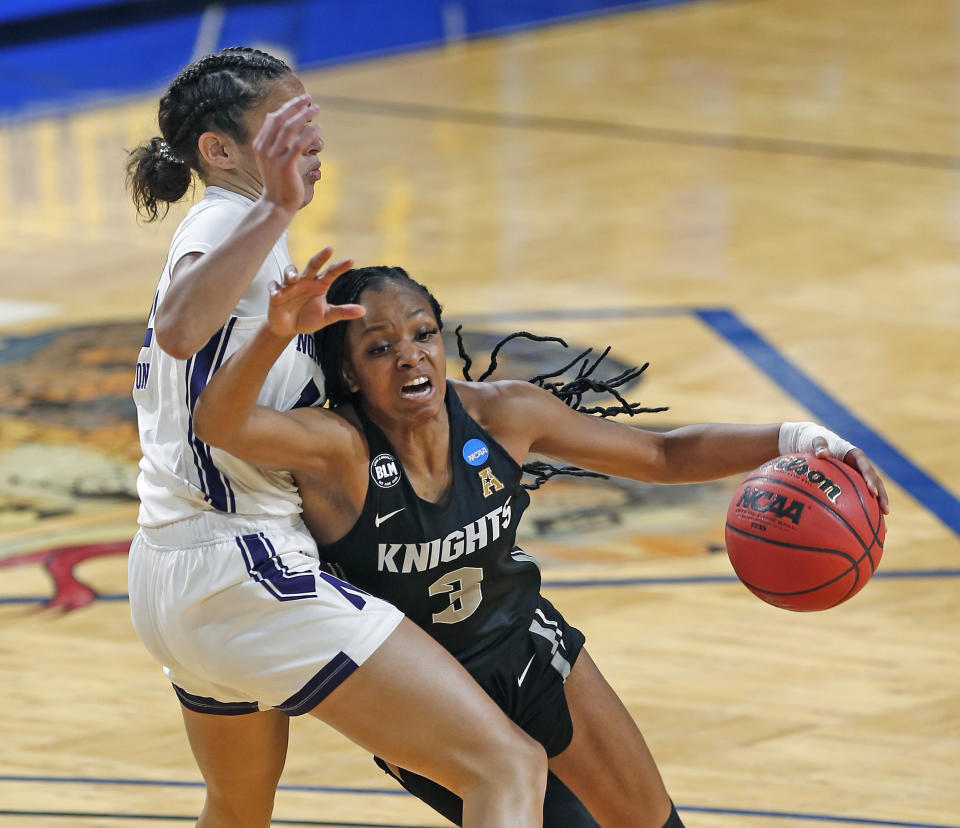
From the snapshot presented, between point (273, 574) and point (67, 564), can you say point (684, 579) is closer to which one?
point (67, 564)

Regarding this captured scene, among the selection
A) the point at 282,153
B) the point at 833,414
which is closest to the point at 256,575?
the point at 282,153

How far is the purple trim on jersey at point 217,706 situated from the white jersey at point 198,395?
0.31 metres

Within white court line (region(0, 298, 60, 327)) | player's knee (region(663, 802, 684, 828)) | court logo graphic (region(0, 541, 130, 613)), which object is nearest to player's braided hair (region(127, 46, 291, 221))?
player's knee (region(663, 802, 684, 828))

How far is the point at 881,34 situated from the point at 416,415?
12.7m

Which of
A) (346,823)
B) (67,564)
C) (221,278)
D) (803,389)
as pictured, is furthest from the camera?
(803,389)

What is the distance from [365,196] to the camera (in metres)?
9.79

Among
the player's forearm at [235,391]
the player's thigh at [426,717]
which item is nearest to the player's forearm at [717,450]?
the player's thigh at [426,717]

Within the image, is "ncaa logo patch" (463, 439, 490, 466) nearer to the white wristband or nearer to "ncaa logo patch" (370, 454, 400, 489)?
"ncaa logo patch" (370, 454, 400, 489)

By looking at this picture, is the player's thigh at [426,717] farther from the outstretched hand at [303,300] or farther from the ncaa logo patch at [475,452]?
the outstretched hand at [303,300]

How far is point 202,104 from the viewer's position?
2709 mm

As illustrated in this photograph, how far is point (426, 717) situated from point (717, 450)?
82cm

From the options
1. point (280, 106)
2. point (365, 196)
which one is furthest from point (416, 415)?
point (365, 196)

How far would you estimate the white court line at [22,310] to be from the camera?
7.71m

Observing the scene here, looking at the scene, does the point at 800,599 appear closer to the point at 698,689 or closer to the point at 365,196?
the point at 698,689
